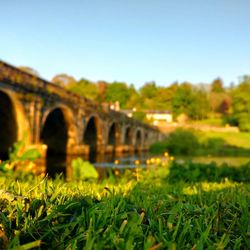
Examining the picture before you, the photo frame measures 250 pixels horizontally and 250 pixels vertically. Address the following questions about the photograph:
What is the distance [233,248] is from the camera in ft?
5.50

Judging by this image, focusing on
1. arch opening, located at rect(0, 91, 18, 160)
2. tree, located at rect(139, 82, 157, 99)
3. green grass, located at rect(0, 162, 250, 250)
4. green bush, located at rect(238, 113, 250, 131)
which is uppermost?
tree, located at rect(139, 82, 157, 99)

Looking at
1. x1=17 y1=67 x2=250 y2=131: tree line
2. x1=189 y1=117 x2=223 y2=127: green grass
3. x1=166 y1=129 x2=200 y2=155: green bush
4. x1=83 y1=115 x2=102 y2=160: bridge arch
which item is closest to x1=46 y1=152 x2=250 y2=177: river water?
x1=83 y1=115 x2=102 y2=160: bridge arch

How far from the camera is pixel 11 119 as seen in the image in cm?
2167

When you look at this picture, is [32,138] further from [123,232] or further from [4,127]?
[123,232]

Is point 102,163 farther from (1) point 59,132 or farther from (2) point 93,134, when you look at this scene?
(2) point 93,134

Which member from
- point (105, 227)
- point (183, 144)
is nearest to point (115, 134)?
point (183, 144)

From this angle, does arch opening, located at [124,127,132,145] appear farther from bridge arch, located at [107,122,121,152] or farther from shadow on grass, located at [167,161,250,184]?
shadow on grass, located at [167,161,250,184]

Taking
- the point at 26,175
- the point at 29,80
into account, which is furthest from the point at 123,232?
the point at 29,80

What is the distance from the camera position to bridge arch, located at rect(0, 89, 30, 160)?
19.9 meters

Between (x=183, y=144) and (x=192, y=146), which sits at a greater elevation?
(x=183, y=144)

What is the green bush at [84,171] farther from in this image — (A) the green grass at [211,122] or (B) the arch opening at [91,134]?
(A) the green grass at [211,122]

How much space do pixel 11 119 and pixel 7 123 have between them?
102 centimetres

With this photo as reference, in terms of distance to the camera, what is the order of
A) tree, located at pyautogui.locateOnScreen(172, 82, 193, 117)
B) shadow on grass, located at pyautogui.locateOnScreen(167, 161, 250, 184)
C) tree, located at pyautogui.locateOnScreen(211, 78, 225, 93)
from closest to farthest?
shadow on grass, located at pyautogui.locateOnScreen(167, 161, 250, 184), tree, located at pyautogui.locateOnScreen(172, 82, 193, 117), tree, located at pyautogui.locateOnScreen(211, 78, 225, 93)

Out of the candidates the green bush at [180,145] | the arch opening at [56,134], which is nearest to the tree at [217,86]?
the green bush at [180,145]
